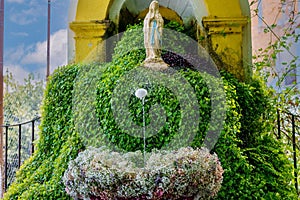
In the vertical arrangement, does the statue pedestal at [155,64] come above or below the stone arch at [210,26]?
Result: below

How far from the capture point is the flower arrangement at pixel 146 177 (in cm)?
205

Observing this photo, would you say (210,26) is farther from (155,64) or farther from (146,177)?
(146,177)

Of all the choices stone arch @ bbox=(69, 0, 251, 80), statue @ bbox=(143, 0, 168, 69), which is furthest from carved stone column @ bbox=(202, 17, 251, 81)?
statue @ bbox=(143, 0, 168, 69)

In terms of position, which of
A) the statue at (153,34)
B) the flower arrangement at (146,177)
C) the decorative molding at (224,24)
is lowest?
the flower arrangement at (146,177)

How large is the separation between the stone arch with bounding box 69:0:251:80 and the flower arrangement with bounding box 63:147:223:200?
165 cm

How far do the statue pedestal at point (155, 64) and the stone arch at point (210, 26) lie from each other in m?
0.69

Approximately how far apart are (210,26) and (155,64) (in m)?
0.82

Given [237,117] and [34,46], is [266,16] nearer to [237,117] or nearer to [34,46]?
[237,117]

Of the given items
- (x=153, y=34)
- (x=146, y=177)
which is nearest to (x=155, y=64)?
(x=153, y=34)

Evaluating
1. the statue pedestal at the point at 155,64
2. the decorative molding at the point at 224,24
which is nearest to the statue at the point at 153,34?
the statue pedestal at the point at 155,64

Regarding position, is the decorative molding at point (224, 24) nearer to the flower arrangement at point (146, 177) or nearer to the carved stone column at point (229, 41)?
the carved stone column at point (229, 41)

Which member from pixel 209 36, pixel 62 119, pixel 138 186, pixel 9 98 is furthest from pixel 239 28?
pixel 9 98

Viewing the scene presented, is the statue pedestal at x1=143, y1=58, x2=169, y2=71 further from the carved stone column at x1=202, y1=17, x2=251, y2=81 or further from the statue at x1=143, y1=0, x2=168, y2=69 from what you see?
the carved stone column at x1=202, y1=17, x2=251, y2=81

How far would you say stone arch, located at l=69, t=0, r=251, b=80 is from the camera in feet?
12.1
